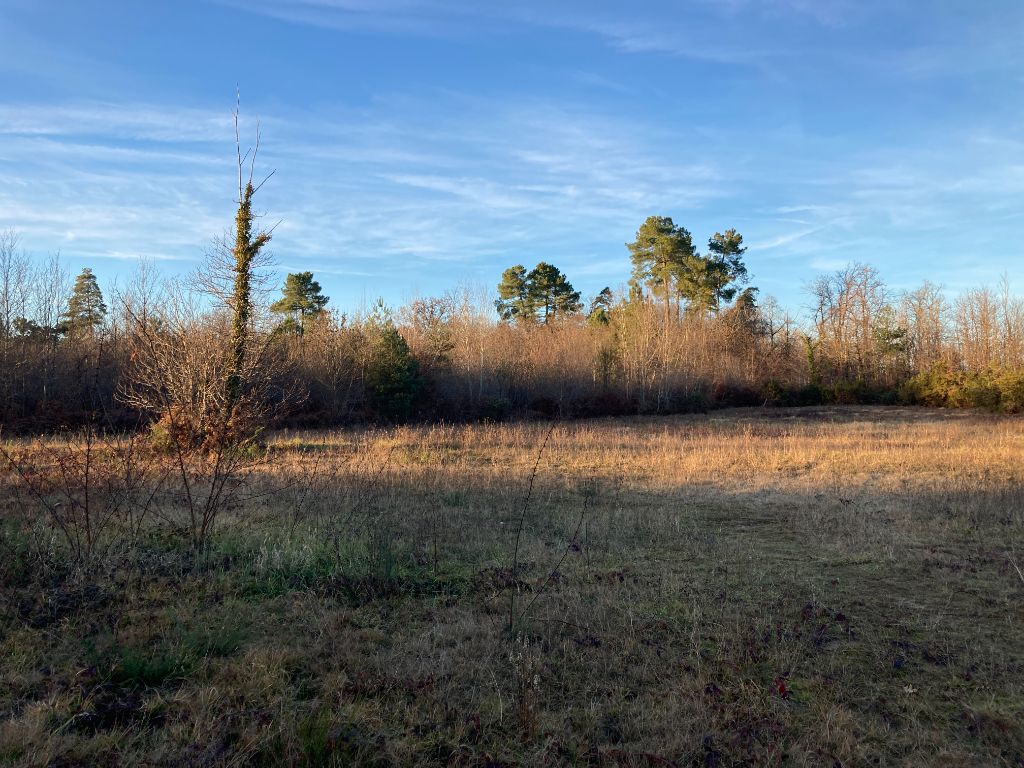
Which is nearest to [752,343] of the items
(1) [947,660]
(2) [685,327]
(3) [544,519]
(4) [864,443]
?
(2) [685,327]

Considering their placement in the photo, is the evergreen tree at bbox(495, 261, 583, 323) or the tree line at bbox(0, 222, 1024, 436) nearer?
the tree line at bbox(0, 222, 1024, 436)

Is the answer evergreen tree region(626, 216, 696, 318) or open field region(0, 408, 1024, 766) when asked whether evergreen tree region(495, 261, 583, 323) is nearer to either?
evergreen tree region(626, 216, 696, 318)

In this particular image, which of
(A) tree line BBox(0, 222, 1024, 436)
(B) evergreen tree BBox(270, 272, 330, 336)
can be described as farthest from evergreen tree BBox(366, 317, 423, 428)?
(B) evergreen tree BBox(270, 272, 330, 336)

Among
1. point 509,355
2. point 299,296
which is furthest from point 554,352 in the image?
point 299,296

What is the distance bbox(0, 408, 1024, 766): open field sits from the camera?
3049mm

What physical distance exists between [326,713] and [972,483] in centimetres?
1213

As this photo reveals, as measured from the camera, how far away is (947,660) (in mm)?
4109

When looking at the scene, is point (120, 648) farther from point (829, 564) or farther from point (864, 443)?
point (864, 443)

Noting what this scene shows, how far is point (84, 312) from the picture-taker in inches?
1035

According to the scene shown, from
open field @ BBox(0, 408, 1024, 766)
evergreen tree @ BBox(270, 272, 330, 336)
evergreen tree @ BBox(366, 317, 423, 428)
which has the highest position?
evergreen tree @ BBox(270, 272, 330, 336)

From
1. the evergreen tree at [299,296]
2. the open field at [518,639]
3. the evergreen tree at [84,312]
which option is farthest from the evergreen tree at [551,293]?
the open field at [518,639]

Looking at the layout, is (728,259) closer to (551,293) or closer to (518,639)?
(551,293)

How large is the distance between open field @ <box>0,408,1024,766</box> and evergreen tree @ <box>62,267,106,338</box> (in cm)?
1902

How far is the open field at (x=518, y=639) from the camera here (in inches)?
120
